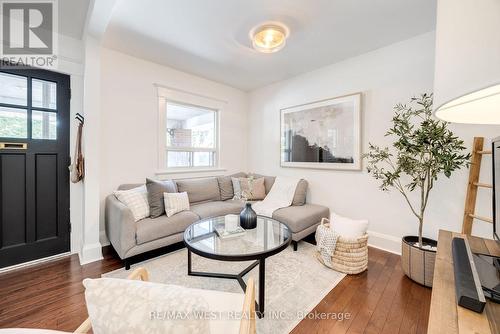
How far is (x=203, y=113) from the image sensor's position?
3.96m

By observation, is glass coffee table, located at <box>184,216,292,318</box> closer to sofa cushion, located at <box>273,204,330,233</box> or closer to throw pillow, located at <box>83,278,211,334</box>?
sofa cushion, located at <box>273,204,330,233</box>

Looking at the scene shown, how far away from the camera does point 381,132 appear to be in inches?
106

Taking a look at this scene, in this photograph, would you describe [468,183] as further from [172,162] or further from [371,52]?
[172,162]

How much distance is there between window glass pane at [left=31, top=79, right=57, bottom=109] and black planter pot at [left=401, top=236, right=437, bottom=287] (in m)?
4.13

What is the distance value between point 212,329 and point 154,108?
3051mm

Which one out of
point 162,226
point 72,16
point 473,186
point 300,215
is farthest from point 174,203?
point 473,186

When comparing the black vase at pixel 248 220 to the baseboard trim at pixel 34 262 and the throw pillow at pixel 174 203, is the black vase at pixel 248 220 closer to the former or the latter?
the throw pillow at pixel 174 203

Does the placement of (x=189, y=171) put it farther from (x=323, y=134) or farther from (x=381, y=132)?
(x=381, y=132)

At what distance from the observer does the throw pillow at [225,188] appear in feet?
11.9

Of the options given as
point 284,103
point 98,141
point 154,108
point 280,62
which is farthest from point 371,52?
point 98,141

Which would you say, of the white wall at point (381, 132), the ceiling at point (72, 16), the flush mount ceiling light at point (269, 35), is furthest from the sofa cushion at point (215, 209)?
the ceiling at point (72, 16)

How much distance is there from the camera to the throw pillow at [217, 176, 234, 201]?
361 centimetres

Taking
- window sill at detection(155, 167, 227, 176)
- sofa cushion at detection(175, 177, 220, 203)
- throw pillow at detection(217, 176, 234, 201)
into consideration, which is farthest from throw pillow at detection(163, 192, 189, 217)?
throw pillow at detection(217, 176, 234, 201)

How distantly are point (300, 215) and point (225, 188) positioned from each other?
4.76ft
